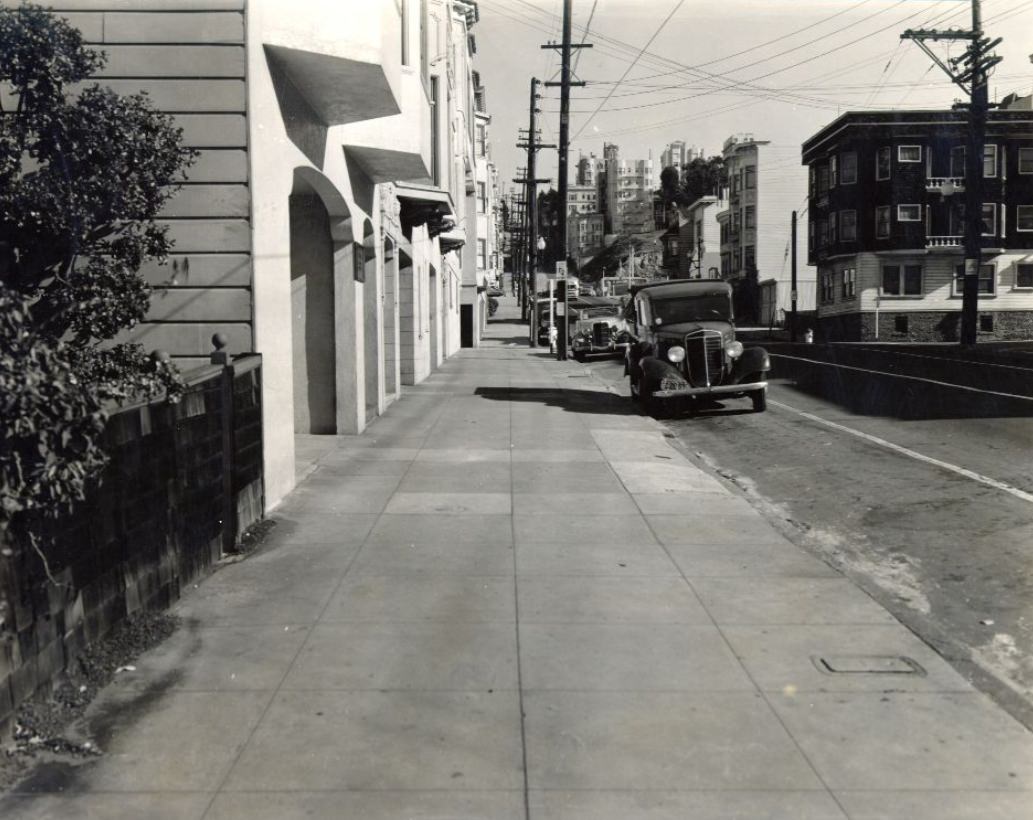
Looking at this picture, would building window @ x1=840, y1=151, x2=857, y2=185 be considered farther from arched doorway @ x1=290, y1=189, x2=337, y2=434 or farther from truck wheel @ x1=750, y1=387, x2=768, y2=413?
arched doorway @ x1=290, y1=189, x2=337, y2=434

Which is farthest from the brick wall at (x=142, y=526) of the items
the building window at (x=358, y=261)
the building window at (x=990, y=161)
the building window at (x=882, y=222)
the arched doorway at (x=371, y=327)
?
the building window at (x=990, y=161)

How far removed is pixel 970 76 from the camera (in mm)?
37688

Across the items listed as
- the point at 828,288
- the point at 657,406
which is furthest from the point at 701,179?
the point at 657,406

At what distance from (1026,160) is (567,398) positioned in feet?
150

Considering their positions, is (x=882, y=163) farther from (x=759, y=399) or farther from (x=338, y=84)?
(x=338, y=84)

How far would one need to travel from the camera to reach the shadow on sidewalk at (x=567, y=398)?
20.3 metres

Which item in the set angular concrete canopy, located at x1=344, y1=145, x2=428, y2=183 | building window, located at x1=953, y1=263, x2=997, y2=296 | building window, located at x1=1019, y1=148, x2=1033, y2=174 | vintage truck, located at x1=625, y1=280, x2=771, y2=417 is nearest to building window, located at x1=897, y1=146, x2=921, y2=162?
building window, located at x1=1019, y1=148, x2=1033, y2=174

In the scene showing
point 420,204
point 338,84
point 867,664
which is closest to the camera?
point 867,664

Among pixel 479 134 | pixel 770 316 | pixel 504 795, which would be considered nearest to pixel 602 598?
pixel 504 795

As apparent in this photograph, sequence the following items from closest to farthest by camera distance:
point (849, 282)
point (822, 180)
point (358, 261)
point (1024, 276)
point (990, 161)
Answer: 1. point (358, 261)
2. point (990, 161)
3. point (1024, 276)
4. point (849, 282)
5. point (822, 180)

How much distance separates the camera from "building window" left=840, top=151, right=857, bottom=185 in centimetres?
6034

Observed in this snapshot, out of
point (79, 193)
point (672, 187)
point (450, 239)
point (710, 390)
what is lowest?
point (710, 390)

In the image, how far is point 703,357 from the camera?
19.6m

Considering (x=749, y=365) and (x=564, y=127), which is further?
(x=564, y=127)
